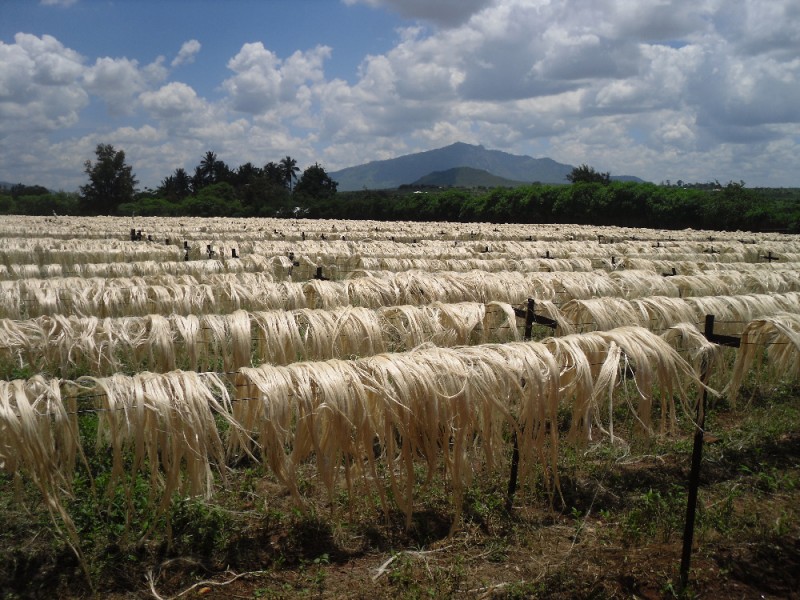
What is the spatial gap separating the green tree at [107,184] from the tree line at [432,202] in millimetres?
130

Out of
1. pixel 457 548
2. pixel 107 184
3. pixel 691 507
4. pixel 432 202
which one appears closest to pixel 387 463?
pixel 457 548

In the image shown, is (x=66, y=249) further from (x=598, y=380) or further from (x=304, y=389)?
(x=598, y=380)

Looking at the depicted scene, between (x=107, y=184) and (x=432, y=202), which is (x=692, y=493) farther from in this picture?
(x=107, y=184)

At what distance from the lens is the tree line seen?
40969 millimetres

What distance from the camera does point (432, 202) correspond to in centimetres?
5881

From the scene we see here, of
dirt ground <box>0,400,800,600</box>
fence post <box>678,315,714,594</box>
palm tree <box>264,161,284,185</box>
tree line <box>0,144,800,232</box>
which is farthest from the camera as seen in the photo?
palm tree <box>264,161,284,185</box>

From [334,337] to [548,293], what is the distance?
165 inches

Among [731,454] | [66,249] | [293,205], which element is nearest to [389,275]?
[731,454]

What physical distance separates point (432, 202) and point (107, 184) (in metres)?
43.8

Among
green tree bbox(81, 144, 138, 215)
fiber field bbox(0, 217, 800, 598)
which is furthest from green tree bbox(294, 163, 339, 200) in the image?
fiber field bbox(0, 217, 800, 598)

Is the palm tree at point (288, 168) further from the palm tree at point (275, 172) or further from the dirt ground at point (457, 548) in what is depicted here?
the dirt ground at point (457, 548)

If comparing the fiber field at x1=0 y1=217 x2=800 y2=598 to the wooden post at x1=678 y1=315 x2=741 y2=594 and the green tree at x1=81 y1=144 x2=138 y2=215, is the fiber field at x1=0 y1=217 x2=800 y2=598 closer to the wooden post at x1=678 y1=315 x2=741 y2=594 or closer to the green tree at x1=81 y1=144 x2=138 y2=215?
the wooden post at x1=678 y1=315 x2=741 y2=594

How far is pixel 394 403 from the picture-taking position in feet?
11.1

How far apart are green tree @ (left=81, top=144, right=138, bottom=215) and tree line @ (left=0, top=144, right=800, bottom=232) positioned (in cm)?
13
